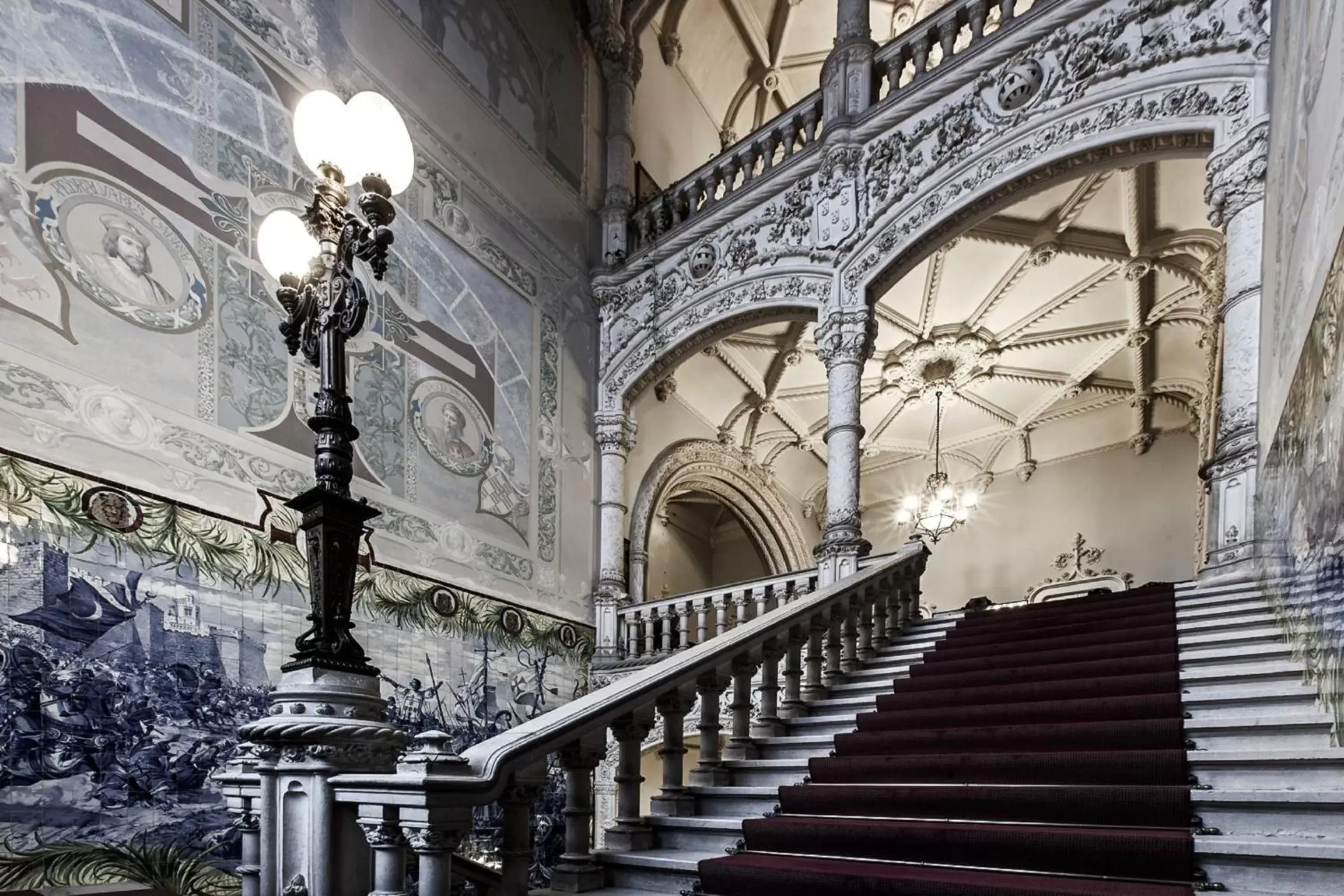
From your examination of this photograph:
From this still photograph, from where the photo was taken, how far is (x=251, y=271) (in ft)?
20.4

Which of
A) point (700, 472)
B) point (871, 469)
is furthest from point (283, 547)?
point (871, 469)

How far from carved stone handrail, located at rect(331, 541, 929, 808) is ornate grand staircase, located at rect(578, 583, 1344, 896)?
46 centimetres

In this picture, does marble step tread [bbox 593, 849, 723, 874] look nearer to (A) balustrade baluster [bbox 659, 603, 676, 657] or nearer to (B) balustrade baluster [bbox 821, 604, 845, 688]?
(B) balustrade baluster [bbox 821, 604, 845, 688]

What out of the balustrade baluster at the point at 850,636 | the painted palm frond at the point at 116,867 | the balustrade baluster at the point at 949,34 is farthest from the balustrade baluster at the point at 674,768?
the balustrade baluster at the point at 949,34

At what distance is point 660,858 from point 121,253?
5121 mm

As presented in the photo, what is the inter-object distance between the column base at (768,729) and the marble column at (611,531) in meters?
4.94

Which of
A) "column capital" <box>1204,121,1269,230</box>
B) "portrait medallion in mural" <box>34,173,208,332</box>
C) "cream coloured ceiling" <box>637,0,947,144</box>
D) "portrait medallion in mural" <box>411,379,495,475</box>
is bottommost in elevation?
"portrait medallion in mural" <box>411,379,495,475</box>

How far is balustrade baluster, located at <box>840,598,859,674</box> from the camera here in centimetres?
523

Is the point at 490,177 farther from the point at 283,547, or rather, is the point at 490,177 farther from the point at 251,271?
the point at 283,547

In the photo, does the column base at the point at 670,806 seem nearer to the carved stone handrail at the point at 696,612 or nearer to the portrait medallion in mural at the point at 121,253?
the carved stone handrail at the point at 696,612

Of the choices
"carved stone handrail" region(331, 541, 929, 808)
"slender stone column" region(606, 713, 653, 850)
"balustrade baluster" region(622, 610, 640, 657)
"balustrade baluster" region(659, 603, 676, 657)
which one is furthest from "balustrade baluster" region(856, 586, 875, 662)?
"balustrade baluster" region(622, 610, 640, 657)

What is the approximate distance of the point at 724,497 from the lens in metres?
13.1

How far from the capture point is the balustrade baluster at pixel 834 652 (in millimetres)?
4973

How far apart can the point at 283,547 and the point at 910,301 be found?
323 inches
